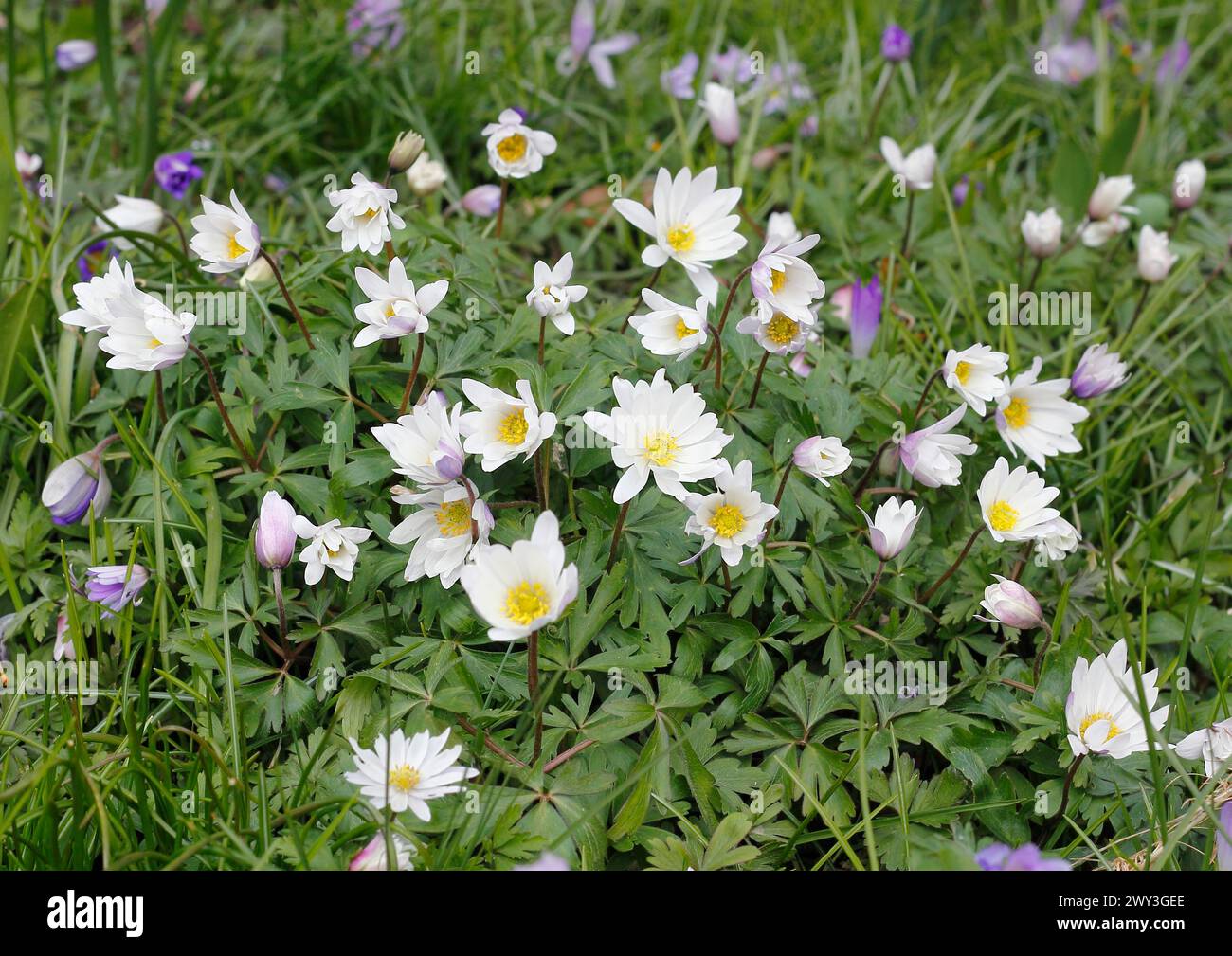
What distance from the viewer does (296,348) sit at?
2.51 m

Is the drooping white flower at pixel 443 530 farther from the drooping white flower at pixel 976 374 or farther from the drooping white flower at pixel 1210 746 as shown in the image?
the drooping white flower at pixel 1210 746

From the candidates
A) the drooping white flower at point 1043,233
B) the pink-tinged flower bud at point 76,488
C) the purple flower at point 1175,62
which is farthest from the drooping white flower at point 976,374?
the purple flower at point 1175,62

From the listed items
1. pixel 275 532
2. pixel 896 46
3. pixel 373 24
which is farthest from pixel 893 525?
pixel 373 24

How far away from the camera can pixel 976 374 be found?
229cm

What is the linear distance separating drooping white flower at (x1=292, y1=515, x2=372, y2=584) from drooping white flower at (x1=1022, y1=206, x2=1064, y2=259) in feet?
6.92

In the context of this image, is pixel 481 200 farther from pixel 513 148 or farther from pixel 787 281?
pixel 787 281

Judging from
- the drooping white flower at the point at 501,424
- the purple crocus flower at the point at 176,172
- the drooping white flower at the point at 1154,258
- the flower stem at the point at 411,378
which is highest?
the purple crocus flower at the point at 176,172

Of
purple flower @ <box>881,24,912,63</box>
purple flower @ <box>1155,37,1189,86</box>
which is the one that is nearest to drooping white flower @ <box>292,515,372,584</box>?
purple flower @ <box>881,24,912,63</box>

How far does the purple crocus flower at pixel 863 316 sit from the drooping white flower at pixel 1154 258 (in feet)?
2.88

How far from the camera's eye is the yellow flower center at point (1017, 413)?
7.93 ft
